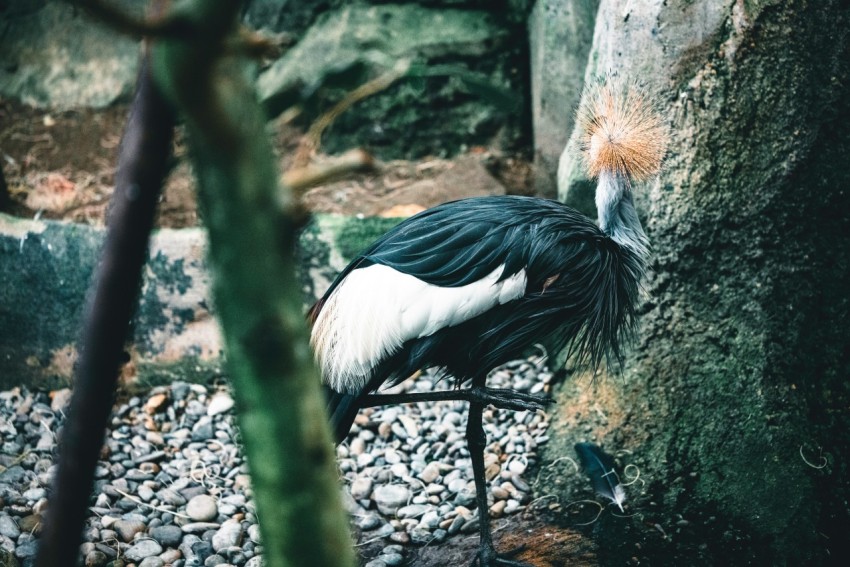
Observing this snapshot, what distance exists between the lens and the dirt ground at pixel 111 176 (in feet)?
11.0

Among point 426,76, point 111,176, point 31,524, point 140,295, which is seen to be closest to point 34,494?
point 31,524

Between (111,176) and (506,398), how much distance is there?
2.46 m

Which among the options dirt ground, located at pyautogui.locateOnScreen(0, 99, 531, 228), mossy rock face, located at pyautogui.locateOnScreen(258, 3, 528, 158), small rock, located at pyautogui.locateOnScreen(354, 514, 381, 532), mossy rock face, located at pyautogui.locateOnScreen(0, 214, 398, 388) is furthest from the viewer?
mossy rock face, located at pyautogui.locateOnScreen(258, 3, 528, 158)

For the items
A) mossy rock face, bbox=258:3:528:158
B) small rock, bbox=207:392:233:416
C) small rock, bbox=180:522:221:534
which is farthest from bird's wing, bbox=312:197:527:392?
mossy rock face, bbox=258:3:528:158

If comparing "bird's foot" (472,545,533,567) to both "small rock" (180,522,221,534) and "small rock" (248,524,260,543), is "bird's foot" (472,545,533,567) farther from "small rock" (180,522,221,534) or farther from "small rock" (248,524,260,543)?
"small rock" (180,522,221,534)

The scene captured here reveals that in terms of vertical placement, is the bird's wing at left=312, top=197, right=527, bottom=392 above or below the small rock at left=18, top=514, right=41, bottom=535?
above

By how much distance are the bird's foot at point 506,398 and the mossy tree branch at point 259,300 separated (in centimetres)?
110

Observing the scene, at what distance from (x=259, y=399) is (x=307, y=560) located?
175 mm

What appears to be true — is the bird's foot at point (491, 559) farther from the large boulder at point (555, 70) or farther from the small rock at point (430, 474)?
the large boulder at point (555, 70)

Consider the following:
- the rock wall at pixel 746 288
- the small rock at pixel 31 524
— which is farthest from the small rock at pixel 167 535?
the rock wall at pixel 746 288

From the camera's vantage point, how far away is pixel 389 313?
192 centimetres

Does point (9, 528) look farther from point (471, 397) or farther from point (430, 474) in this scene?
point (471, 397)

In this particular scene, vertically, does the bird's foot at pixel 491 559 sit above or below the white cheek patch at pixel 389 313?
below

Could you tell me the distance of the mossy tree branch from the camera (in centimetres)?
73
